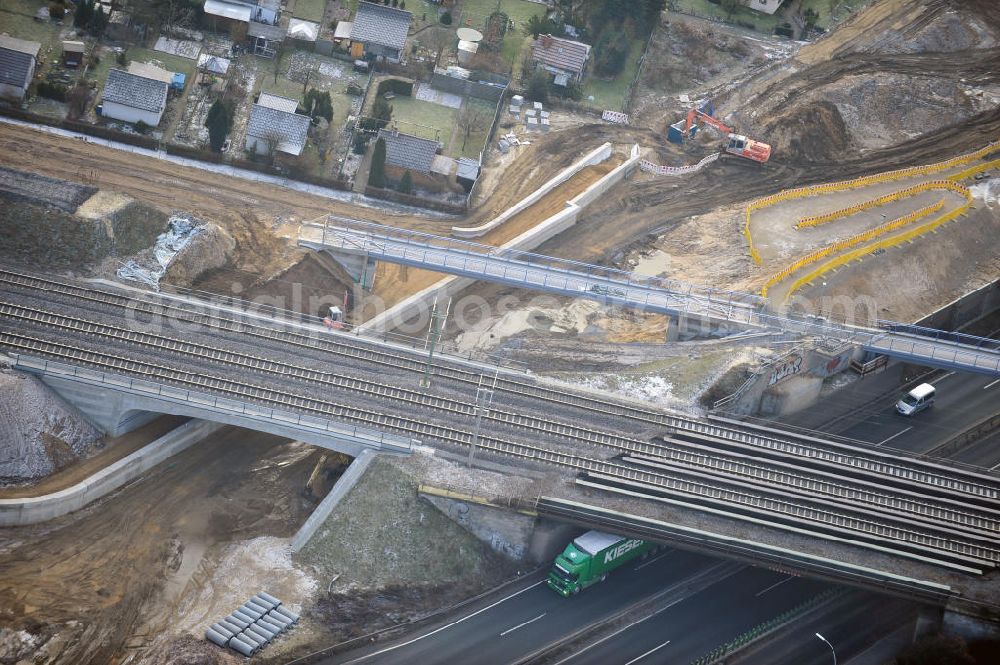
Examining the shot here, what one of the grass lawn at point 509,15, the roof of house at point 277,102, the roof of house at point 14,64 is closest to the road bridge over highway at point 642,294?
the roof of house at point 277,102

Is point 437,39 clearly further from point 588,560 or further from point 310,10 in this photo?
point 588,560

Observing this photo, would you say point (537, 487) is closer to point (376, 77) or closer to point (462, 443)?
point (462, 443)

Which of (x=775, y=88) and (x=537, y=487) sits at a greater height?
(x=775, y=88)

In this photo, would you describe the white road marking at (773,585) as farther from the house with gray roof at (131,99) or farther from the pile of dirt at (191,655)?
the house with gray roof at (131,99)

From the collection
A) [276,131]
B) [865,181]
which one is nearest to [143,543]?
[276,131]

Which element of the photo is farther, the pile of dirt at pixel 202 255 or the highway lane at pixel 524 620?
the pile of dirt at pixel 202 255

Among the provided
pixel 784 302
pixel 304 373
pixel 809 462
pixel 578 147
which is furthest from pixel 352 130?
pixel 809 462

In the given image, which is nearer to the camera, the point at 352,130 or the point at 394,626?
the point at 394,626
